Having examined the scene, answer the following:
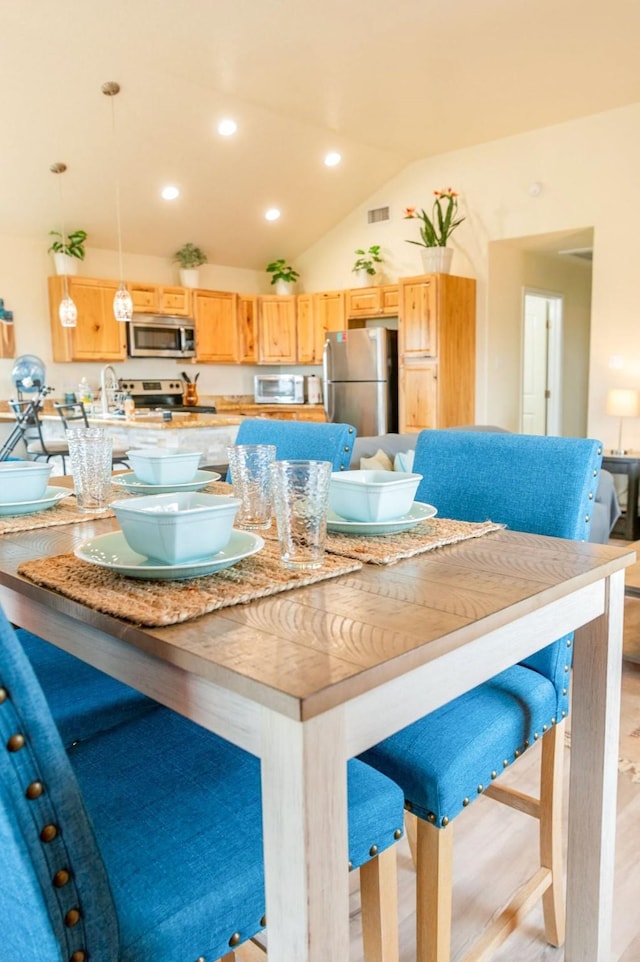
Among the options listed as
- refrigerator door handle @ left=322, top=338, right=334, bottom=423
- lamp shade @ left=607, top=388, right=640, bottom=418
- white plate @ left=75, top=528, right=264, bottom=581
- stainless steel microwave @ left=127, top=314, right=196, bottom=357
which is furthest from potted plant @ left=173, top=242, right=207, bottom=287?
white plate @ left=75, top=528, right=264, bottom=581

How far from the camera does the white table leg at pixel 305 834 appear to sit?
70cm

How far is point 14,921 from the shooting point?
76 cm

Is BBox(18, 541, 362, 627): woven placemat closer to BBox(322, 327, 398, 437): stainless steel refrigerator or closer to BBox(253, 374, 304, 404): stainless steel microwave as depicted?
BBox(322, 327, 398, 437): stainless steel refrigerator

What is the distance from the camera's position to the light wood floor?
1.49 metres

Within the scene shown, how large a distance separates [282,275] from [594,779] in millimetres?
7281

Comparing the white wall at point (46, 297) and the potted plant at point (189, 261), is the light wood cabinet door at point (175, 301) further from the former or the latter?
the white wall at point (46, 297)

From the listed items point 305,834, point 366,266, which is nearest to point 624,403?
point 366,266

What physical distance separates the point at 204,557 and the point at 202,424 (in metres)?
3.52

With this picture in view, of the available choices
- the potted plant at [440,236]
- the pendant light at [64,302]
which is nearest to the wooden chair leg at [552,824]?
the pendant light at [64,302]

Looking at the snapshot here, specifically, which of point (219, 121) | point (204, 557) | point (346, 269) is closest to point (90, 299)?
point (219, 121)

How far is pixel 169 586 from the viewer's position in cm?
100

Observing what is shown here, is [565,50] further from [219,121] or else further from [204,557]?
[204,557]

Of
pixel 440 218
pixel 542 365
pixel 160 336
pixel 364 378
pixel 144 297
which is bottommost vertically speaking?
pixel 364 378

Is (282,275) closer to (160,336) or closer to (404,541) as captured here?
(160,336)
